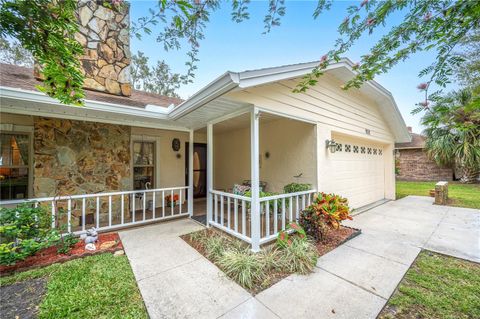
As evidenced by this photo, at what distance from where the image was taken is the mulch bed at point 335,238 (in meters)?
3.72

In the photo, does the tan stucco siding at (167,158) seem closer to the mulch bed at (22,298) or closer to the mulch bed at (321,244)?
the mulch bed at (321,244)

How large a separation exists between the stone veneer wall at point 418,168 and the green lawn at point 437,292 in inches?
582

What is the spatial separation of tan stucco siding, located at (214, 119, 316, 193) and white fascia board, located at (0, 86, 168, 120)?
9.76ft

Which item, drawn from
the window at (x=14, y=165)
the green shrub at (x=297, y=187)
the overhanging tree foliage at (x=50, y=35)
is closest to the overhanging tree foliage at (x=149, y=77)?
the window at (x=14, y=165)

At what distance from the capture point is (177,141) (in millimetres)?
7234

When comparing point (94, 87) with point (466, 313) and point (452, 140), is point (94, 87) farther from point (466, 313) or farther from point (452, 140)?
point (452, 140)

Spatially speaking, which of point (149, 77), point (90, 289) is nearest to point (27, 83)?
point (90, 289)

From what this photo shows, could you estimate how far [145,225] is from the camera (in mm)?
4996

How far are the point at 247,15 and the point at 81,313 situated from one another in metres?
3.82

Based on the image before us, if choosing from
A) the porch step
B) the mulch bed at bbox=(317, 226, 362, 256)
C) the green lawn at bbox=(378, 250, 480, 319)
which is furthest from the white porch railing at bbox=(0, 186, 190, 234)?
the porch step

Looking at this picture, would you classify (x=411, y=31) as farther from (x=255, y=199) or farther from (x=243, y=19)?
(x=255, y=199)

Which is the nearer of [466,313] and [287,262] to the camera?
[466,313]

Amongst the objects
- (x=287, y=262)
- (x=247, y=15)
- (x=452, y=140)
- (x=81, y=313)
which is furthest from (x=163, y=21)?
(x=452, y=140)

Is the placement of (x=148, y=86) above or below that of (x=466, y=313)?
above
